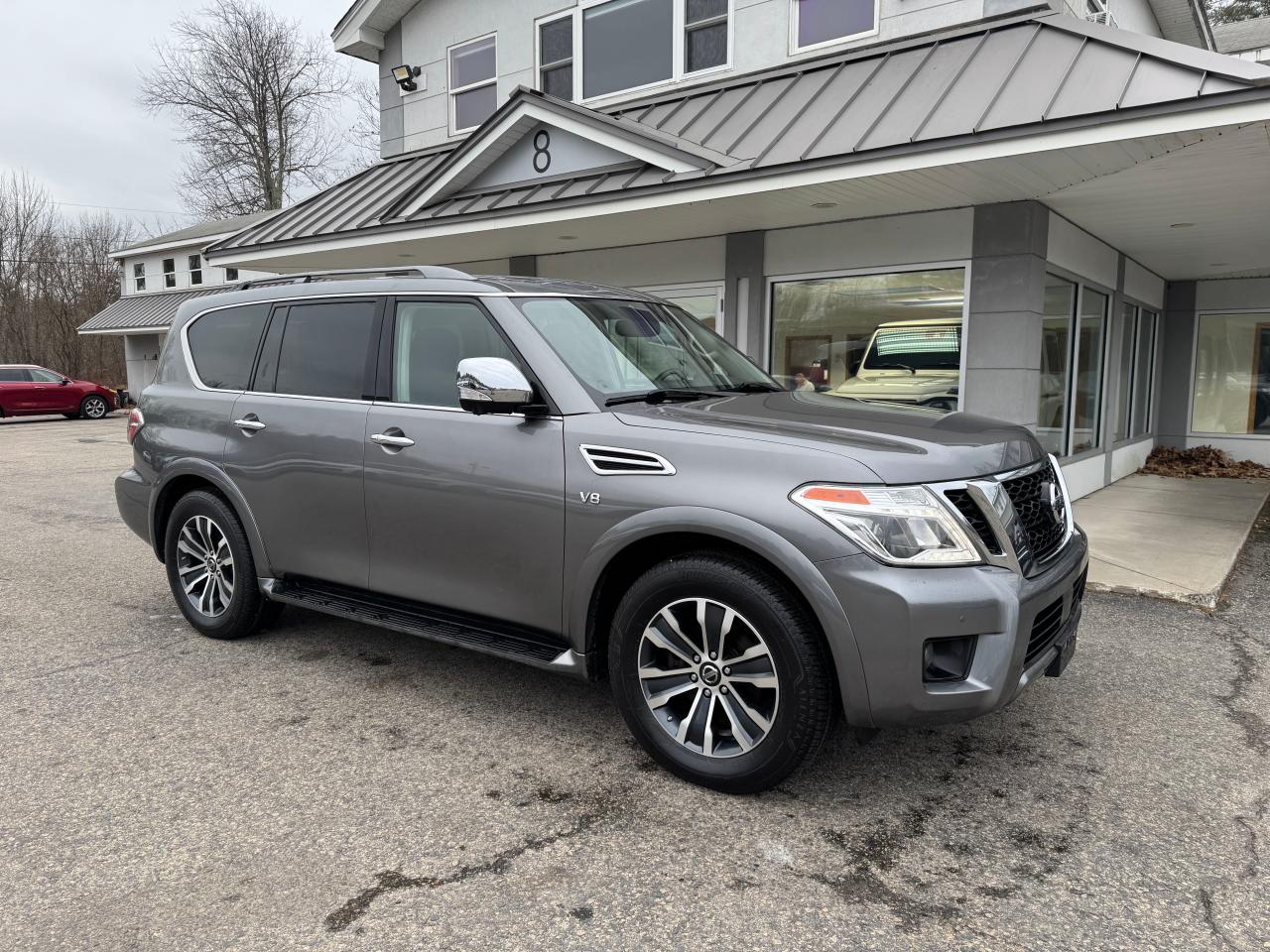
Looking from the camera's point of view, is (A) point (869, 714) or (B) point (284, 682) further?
(B) point (284, 682)

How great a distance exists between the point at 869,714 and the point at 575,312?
2.12m

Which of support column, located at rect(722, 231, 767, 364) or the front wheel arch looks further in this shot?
support column, located at rect(722, 231, 767, 364)

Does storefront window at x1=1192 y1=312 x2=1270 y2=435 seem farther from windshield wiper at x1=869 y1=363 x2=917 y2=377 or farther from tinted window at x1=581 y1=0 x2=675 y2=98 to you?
tinted window at x1=581 y1=0 x2=675 y2=98

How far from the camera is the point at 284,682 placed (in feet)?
13.8

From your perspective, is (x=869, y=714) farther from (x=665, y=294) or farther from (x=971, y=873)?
(x=665, y=294)

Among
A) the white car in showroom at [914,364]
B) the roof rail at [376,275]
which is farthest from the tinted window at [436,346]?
the white car in showroom at [914,364]

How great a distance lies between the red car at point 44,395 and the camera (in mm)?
23812

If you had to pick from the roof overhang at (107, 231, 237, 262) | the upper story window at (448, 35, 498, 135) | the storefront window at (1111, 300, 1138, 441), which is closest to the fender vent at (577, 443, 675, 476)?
the storefront window at (1111, 300, 1138, 441)

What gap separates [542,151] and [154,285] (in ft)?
92.3

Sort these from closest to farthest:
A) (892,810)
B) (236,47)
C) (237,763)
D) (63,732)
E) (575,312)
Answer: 1. (892,810)
2. (237,763)
3. (63,732)
4. (575,312)
5. (236,47)

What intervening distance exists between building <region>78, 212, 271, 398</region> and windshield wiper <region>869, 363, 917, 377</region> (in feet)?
81.3

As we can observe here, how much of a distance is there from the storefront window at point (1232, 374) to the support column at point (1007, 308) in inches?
282

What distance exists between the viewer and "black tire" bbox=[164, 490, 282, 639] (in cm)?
456

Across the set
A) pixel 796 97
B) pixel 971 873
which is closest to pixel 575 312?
pixel 971 873
